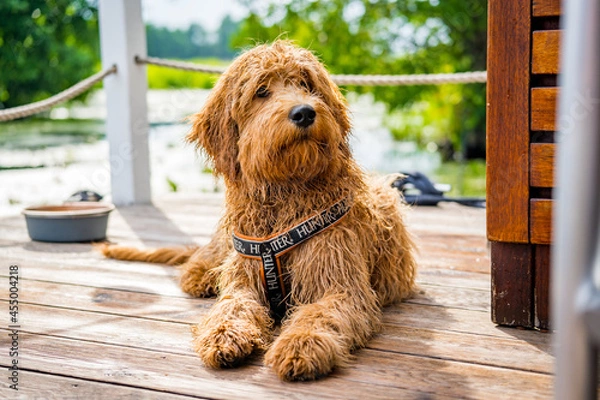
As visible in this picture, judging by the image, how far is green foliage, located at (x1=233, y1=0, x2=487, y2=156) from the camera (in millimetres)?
9031

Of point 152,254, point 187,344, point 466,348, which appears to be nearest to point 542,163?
point 466,348

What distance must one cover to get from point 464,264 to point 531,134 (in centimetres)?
129

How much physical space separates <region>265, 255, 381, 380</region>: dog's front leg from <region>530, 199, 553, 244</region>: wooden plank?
631 mm

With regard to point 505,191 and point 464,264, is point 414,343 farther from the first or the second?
point 464,264

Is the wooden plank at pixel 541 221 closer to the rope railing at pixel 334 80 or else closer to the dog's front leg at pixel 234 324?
the dog's front leg at pixel 234 324

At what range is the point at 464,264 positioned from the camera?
3.54 metres

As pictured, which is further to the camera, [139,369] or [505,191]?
[505,191]

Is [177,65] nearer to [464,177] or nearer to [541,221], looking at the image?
[541,221]

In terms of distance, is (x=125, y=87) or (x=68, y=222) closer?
(x=68, y=222)

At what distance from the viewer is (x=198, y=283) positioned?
10.1 feet

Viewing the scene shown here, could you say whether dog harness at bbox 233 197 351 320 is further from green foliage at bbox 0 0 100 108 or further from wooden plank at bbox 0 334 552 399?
green foliage at bbox 0 0 100 108

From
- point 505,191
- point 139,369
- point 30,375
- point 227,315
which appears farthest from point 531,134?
point 30,375

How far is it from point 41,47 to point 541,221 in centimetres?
1339

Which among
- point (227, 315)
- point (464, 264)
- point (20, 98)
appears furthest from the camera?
point (20, 98)
